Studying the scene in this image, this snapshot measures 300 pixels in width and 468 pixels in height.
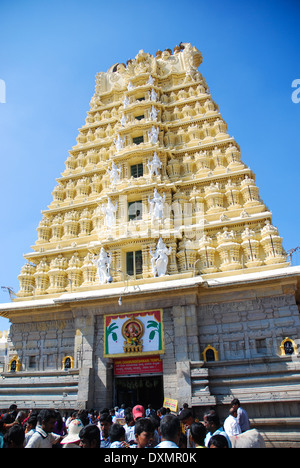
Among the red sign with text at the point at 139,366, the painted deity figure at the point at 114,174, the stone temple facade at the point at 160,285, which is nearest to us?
the stone temple facade at the point at 160,285

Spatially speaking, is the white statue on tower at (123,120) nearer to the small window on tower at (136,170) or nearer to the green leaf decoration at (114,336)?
the small window on tower at (136,170)

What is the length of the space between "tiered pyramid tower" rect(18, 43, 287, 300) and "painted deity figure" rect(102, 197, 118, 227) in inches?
3.3

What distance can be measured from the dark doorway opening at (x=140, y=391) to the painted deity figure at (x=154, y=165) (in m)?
12.7

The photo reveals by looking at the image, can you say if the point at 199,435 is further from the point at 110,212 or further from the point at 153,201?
the point at 110,212

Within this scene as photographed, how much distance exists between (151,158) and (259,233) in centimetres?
919

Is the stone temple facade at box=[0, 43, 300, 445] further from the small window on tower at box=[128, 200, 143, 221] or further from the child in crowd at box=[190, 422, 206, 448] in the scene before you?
the child in crowd at box=[190, 422, 206, 448]

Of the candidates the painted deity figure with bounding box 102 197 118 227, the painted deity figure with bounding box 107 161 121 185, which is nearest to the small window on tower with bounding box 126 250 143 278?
the painted deity figure with bounding box 102 197 118 227

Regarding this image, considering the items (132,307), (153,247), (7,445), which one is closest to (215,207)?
(153,247)

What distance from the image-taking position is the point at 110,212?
72.7 ft

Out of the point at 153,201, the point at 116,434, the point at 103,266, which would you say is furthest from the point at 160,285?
the point at 116,434

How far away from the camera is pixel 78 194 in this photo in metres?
25.6

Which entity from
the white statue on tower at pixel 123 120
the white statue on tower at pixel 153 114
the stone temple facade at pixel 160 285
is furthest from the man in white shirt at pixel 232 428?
the white statue on tower at pixel 123 120

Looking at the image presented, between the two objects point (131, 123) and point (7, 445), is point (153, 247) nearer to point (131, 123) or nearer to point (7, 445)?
point (131, 123)

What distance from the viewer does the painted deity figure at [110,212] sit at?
71.5 feet
